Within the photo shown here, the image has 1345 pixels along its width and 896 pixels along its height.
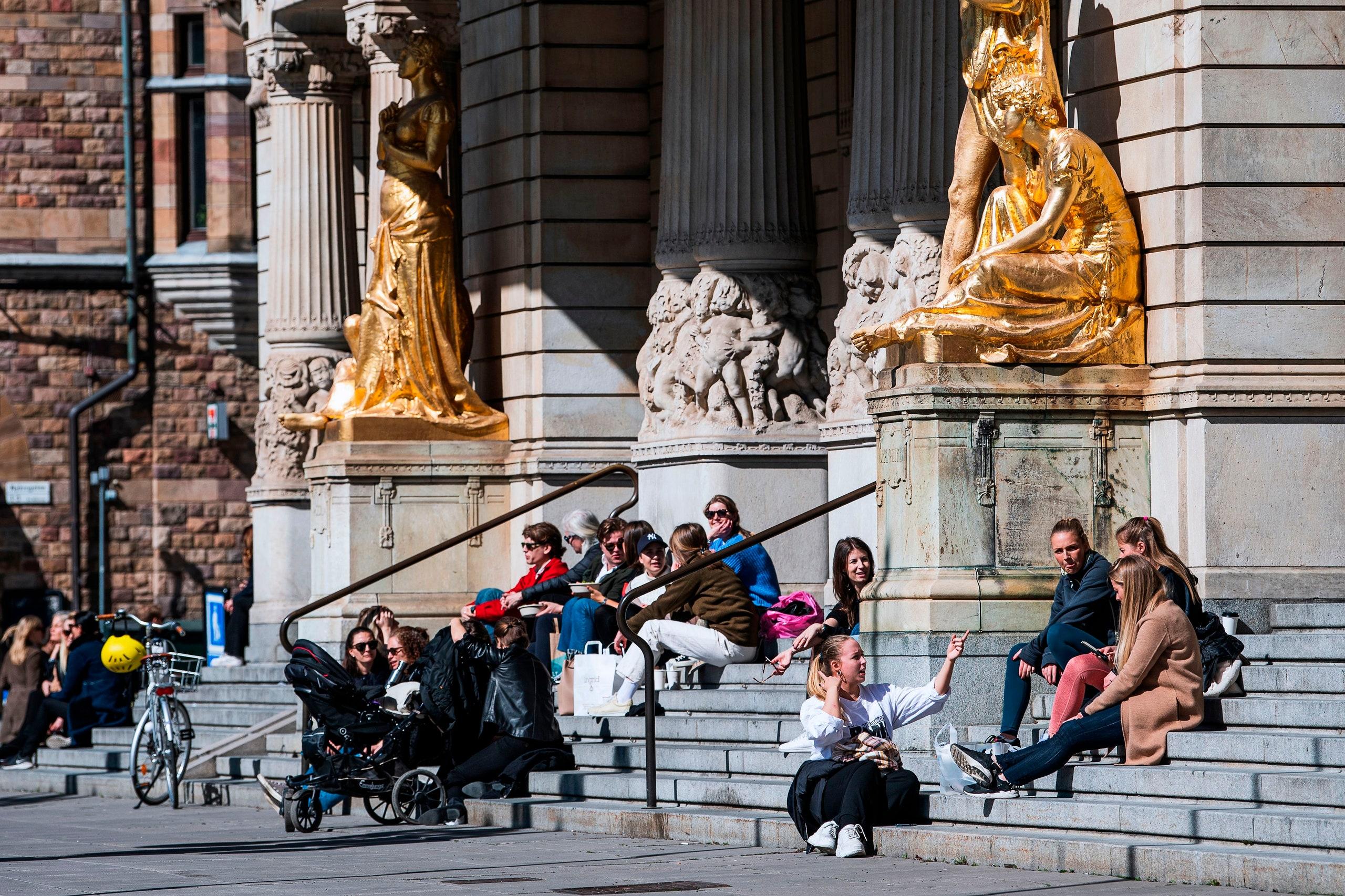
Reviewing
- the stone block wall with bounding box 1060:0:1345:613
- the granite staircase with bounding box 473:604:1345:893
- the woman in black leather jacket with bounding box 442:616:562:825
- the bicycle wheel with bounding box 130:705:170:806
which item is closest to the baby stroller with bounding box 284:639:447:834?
the woman in black leather jacket with bounding box 442:616:562:825

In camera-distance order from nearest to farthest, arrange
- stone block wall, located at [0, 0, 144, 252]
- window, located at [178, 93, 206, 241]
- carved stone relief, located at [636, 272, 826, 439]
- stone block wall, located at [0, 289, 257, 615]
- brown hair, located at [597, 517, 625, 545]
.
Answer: brown hair, located at [597, 517, 625, 545] < carved stone relief, located at [636, 272, 826, 439] < stone block wall, located at [0, 0, 144, 252] < stone block wall, located at [0, 289, 257, 615] < window, located at [178, 93, 206, 241]

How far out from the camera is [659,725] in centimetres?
1705

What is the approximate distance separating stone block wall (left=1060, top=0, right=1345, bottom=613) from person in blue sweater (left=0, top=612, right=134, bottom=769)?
11.8m

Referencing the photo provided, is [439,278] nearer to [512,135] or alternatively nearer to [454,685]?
[512,135]

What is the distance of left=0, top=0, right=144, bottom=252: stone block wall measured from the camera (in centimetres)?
4047

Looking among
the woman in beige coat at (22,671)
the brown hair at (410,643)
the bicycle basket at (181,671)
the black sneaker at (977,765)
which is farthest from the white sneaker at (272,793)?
the woman in beige coat at (22,671)

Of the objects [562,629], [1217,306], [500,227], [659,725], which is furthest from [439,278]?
[1217,306]

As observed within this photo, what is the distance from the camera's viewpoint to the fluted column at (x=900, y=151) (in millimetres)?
18016

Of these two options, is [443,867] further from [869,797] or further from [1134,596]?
[1134,596]

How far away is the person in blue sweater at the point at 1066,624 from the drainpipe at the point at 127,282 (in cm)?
2824

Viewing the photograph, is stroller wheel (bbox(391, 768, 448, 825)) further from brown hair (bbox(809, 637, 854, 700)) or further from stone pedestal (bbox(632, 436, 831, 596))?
stone pedestal (bbox(632, 436, 831, 596))

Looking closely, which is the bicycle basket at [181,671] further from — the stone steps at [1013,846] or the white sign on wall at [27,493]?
the white sign on wall at [27,493]

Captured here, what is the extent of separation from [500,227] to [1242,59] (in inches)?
386

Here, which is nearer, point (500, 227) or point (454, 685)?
point (454, 685)
